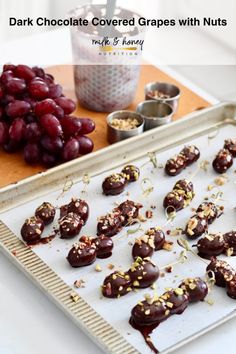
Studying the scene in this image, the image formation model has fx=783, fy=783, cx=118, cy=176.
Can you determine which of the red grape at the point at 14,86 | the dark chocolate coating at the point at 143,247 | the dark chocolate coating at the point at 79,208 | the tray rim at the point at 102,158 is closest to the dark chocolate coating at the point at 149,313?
the dark chocolate coating at the point at 143,247

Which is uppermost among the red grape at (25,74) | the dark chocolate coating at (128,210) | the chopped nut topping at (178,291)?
the red grape at (25,74)

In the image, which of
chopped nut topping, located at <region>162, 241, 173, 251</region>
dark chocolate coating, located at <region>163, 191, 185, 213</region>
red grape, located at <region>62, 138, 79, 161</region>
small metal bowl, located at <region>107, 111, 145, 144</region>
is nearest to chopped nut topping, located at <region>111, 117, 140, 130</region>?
small metal bowl, located at <region>107, 111, 145, 144</region>

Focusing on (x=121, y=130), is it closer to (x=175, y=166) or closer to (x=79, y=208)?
(x=175, y=166)

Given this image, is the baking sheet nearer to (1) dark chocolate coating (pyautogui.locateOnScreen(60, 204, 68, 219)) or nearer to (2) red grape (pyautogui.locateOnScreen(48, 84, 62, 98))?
(1) dark chocolate coating (pyautogui.locateOnScreen(60, 204, 68, 219))

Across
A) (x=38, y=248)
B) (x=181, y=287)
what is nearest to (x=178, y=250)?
(x=181, y=287)

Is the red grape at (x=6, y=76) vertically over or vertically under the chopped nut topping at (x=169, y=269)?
over

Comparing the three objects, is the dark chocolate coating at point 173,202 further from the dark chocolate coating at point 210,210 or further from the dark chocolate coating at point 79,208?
the dark chocolate coating at point 79,208

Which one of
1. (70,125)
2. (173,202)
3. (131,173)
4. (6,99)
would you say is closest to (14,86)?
(6,99)
